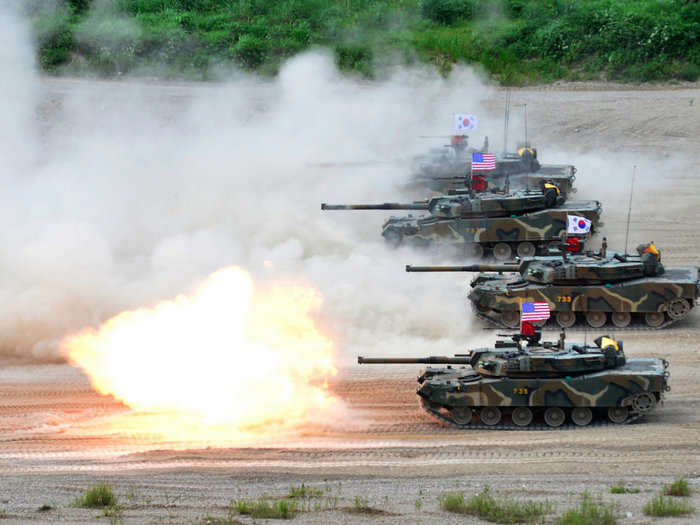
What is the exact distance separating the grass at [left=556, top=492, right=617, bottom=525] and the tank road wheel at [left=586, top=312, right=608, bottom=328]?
10.9 m

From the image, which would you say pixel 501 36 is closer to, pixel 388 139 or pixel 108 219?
pixel 388 139

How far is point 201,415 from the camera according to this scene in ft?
66.3

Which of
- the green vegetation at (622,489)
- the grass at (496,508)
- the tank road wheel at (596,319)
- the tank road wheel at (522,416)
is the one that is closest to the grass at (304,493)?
the grass at (496,508)

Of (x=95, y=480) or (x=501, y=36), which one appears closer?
(x=95, y=480)

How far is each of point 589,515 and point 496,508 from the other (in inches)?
44.8

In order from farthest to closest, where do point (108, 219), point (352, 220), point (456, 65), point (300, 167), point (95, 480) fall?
point (456, 65) → point (300, 167) → point (352, 220) → point (108, 219) → point (95, 480)

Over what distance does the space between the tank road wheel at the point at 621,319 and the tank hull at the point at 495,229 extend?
178 inches

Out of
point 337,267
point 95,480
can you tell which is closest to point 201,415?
point 95,480

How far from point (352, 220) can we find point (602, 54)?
17.3 m

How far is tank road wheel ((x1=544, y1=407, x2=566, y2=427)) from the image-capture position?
19.4 metres

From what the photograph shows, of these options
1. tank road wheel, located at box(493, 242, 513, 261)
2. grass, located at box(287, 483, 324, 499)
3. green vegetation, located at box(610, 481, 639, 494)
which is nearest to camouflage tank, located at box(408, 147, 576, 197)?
tank road wheel, located at box(493, 242, 513, 261)

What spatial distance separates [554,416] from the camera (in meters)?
19.4

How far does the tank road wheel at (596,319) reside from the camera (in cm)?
2458

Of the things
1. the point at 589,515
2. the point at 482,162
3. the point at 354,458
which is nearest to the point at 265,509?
the point at 354,458
